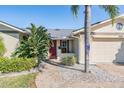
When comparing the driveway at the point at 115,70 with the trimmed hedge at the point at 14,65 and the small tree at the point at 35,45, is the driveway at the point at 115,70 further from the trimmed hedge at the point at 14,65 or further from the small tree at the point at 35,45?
the trimmed hedge at the point at 14,65

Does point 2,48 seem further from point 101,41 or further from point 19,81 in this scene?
point 101,41

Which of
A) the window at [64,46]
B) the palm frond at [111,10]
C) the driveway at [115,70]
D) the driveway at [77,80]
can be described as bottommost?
the driveway at [115,70]

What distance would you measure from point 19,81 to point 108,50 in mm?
10931

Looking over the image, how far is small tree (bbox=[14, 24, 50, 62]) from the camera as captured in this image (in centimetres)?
2036

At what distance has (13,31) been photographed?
2131 centimetres

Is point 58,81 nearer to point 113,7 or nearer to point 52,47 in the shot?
point 113,7

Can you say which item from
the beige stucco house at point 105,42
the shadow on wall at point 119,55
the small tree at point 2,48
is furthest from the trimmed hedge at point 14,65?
the shadow on wall at point 119,55

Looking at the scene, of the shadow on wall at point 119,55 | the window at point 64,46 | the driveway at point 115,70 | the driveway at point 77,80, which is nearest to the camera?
the driveway at point 77,80

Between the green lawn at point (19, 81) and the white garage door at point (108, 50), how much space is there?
863 centimetres

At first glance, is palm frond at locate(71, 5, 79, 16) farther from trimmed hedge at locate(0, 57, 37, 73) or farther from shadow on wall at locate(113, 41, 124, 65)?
shadow on wall at locate(113, 41, 124, 65)

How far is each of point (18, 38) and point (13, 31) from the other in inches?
28.6

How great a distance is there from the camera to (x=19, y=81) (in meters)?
13.8

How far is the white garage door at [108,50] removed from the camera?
22.4 meters
